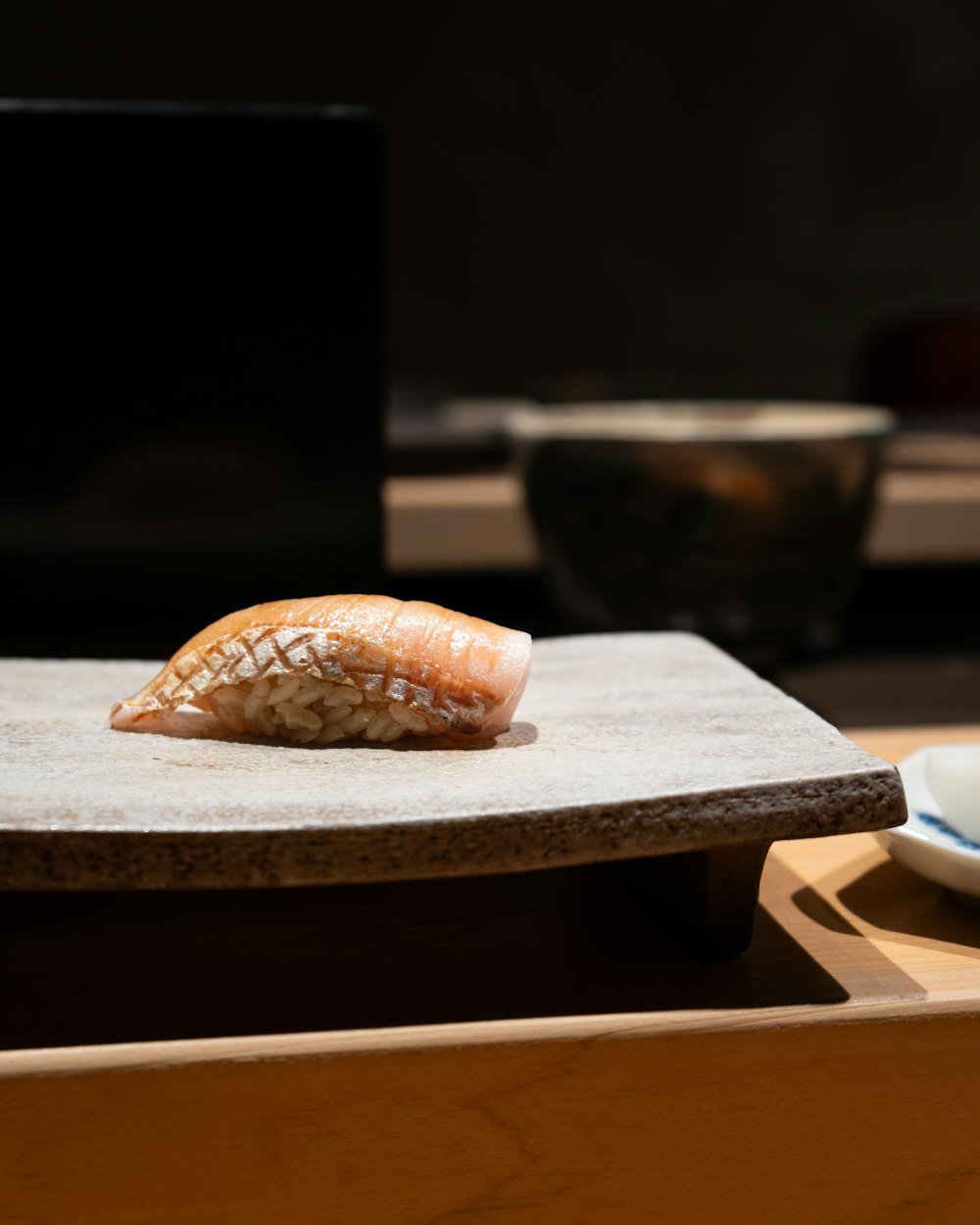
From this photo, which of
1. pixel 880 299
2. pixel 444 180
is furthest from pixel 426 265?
pixel 880 299

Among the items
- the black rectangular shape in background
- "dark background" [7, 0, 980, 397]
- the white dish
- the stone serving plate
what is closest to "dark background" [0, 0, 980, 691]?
"dark background" [7, 0, 980, 397]

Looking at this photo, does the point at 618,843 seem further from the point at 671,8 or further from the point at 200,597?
the point at 671,8

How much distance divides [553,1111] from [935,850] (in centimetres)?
22

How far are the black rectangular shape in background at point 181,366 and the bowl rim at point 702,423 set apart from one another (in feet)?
0.92

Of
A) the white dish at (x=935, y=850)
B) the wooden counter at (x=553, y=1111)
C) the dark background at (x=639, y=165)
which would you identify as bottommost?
the wooden counter at (x=553, y=1111)

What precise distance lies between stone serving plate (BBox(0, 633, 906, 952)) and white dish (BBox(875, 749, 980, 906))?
0.25 ft

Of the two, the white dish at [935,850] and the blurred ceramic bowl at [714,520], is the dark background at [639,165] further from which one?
the white dish at [935,850]

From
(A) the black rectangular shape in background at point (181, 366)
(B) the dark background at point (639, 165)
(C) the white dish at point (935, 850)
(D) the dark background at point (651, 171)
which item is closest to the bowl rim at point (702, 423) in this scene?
(A) the black rectangular shape in background at point (181, 366)

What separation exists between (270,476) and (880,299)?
12.6ft

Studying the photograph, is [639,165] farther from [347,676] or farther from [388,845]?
[388,845]

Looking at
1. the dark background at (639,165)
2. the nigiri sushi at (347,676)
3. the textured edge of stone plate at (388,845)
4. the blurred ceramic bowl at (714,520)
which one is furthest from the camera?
the dark background at (639,165)

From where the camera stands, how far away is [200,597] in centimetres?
103

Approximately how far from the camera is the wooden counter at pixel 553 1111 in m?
0.47

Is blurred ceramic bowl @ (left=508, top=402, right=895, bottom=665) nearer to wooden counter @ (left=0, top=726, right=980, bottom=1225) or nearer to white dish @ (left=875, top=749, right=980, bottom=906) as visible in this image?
white dish @ (left=875, top=749, right=980, bottom=906)
